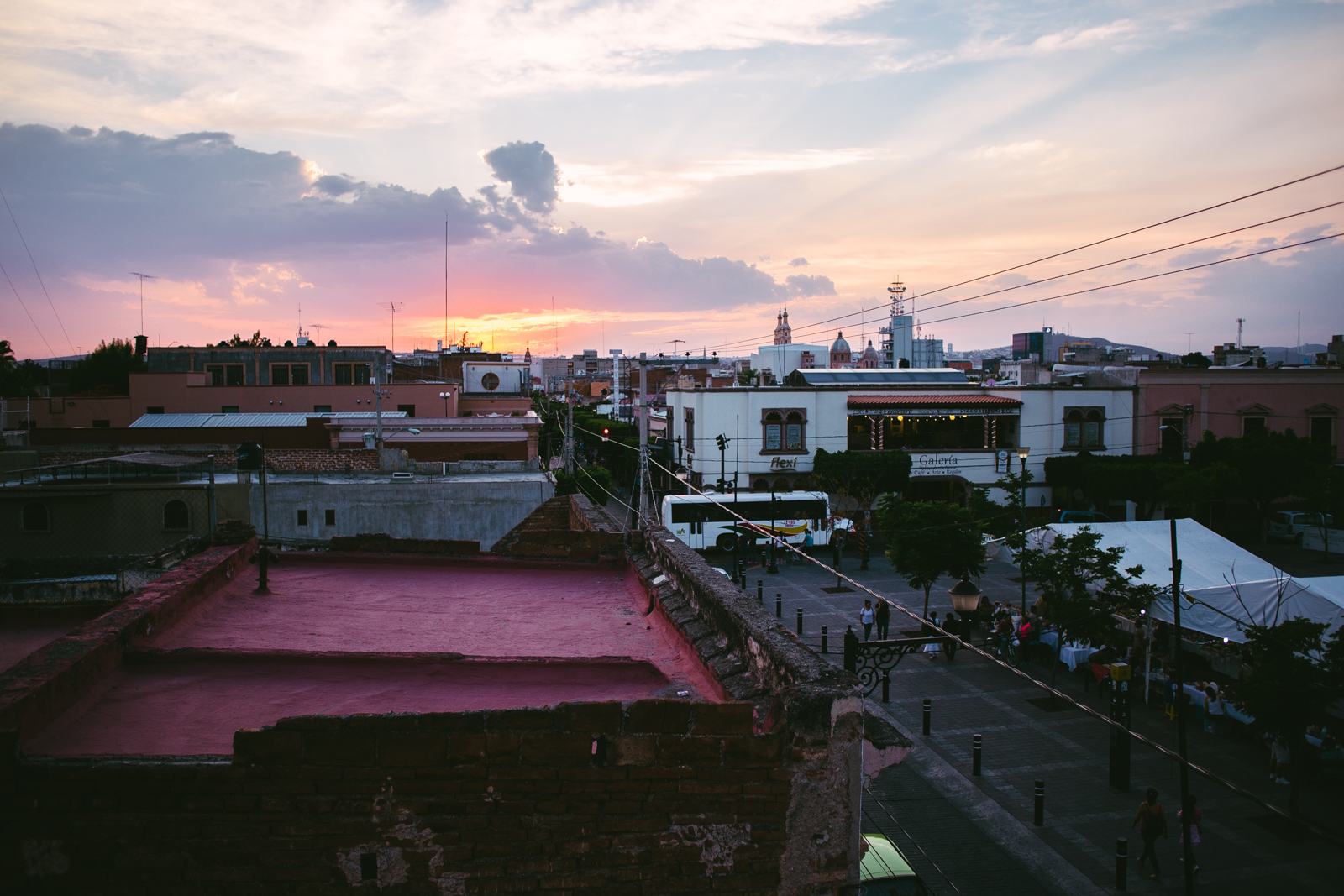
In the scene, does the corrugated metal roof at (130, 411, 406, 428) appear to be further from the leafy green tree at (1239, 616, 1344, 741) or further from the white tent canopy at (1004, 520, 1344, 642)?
the leafy green tree at (1239, 616, 1344, 741)

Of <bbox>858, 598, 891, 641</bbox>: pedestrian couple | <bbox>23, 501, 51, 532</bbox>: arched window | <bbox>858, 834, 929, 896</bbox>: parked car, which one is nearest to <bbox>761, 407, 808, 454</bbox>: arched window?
<bbox>858, 598, 891, 641</bbox>: pedestrian couple

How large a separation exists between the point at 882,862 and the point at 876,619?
37.8ft

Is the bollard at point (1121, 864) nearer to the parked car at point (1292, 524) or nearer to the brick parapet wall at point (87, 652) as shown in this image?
the brick parapet wall at point (87, 652)

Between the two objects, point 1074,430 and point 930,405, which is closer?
point 930,405

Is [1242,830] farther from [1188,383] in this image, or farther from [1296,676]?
[1188,383]

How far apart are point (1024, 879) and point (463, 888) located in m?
8.81

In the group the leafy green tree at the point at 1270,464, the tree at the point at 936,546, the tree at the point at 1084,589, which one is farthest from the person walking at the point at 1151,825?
the leafy green tree at the point at 1270,464

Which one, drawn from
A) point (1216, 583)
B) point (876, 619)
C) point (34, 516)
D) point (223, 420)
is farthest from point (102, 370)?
point (1216, 583)

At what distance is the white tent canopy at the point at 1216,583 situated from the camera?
45.8 feet

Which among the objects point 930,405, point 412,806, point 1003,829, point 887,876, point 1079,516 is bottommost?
point 1003,829

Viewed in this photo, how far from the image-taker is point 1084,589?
1652cm

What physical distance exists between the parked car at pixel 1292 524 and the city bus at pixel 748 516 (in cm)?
1991

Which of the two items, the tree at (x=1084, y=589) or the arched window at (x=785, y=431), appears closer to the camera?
the tree at (x=1084, y=589)

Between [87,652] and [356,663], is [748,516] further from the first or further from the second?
[87,652]
